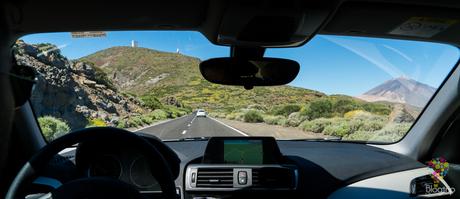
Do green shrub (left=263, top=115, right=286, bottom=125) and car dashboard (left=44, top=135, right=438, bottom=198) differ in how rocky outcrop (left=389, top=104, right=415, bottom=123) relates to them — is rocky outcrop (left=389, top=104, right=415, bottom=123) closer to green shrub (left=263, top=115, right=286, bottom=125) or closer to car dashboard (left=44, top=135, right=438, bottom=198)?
car dashboard (left=44, top=135, right=438, bottom=198)

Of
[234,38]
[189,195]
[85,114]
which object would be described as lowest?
[189,195]

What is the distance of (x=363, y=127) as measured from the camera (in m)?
5.74

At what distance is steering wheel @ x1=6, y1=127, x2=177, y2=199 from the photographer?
7.70 ft

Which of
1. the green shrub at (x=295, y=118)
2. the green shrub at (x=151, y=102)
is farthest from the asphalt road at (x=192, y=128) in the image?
the green shrub at (x=295, y=118)

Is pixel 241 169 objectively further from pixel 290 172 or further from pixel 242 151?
pixel 290 172

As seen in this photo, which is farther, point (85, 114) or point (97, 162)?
point (85, 114)

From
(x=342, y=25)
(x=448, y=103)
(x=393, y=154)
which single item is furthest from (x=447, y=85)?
(x=342, y=25)

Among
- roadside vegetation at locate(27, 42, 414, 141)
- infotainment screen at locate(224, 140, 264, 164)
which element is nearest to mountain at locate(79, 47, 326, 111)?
roadside vegetation at locate(27, 42, 414, 141)

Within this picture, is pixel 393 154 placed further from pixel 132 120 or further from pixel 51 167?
pixel 51 167

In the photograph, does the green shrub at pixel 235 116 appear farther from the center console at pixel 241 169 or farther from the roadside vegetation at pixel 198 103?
the center console at pixel 241 169

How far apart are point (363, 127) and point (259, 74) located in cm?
207

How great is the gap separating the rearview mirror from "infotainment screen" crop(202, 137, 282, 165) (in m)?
0.98

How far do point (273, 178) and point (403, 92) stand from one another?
6.80ft

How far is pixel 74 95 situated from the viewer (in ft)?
15.4
